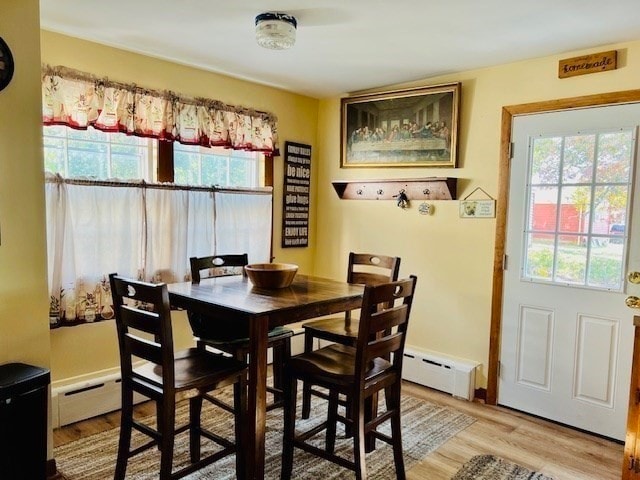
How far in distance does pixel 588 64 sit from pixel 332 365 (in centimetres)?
225

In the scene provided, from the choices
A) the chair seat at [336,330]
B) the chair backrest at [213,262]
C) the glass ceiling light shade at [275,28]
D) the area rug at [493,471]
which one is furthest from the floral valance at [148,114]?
the area rug at [493,471]

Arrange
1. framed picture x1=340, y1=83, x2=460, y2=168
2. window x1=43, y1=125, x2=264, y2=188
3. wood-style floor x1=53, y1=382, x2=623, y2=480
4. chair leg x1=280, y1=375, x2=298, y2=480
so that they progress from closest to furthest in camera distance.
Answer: chair leg x1=280, y1=375, x2=298, y2=480 → wood-style floor x1=53, y1=382, x2=623, y2=480 → window x1=43, y1=125, x2=264, y2=188 → framed picture x1=340, y1=83, x2=460, y2=168

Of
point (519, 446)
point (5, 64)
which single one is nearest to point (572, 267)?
point (519, 446)

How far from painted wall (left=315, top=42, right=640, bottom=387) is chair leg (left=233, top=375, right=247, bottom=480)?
5.99 ft

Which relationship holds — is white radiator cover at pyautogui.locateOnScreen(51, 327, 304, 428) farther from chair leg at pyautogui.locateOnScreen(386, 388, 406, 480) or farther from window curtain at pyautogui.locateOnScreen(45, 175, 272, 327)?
chair leg at pyautogui.locateOnScreen(386, 388, 406, 480)

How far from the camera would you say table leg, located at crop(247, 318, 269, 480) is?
6.10 ft

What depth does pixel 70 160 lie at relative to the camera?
2729mm

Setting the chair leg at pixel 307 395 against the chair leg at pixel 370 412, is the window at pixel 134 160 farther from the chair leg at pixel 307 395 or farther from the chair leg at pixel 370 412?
the chair leg at pixel 370 412

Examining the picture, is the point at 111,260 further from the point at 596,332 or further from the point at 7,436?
the point at 596,332

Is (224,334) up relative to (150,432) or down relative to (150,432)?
up

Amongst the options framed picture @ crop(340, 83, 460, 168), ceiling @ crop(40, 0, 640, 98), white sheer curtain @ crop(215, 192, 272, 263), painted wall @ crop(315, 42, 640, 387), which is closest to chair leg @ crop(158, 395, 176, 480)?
white sheer curtain @ crop(215, 192, 272, 263)

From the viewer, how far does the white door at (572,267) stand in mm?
2625

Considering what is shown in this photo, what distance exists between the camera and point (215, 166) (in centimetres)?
345

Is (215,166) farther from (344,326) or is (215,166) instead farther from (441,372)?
(441,372)
